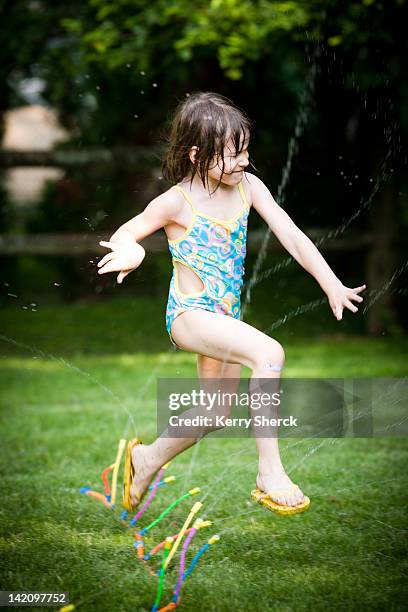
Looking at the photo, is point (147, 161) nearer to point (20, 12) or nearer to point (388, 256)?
point (20, 12)

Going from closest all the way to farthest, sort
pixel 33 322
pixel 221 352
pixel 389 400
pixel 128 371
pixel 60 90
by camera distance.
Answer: pixel 221 352 → pixel 389 400 → pixel 128 371 → pixel 60 90 → pixel 33 322

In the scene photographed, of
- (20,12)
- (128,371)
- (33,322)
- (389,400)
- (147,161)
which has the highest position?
(20,12)

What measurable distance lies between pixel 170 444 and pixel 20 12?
5742 mm

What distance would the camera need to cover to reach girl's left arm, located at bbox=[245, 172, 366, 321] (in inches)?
101

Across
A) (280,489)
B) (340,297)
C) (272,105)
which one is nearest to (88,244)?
(272,105)

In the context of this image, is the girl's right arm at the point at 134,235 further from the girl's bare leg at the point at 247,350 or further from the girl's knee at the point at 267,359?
the girl's knee at the point at 267,359

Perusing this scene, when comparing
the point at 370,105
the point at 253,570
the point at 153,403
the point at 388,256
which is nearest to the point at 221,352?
the point at 253,570

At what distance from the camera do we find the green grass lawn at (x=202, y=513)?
241 centimetres

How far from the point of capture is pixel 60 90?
7.28m

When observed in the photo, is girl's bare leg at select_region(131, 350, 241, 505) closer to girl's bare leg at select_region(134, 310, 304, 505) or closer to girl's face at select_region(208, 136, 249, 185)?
girl's bare leg at select_region(134, 310, 304, 505)

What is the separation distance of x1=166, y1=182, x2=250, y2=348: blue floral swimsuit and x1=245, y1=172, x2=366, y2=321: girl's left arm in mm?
135

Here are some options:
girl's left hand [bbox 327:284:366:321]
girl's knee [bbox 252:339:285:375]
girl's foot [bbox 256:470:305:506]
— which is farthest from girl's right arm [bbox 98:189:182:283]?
girl's foot [bbox 256:470:305:506]

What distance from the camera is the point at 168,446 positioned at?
280 centimetres

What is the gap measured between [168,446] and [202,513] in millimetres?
441
